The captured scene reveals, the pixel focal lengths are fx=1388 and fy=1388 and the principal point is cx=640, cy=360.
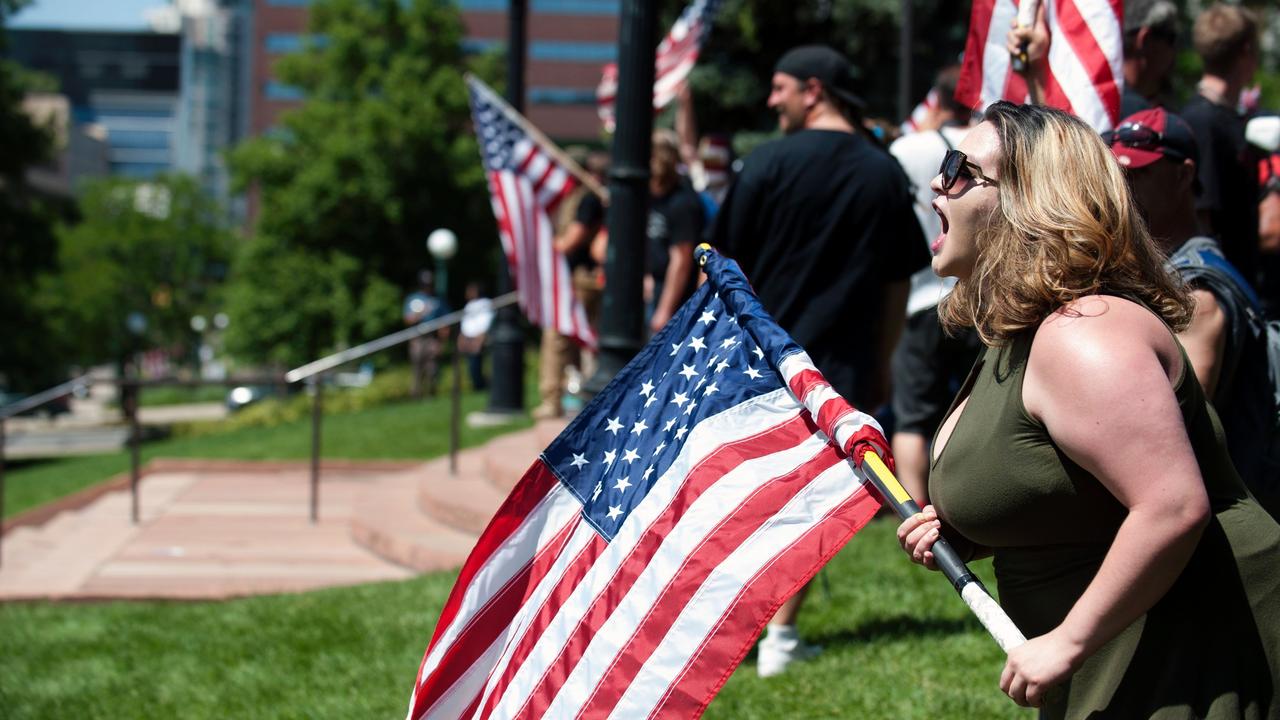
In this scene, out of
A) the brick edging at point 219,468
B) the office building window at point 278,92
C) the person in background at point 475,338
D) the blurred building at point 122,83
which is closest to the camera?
the brick edging at point 219,468

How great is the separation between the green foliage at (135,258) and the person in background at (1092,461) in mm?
69151

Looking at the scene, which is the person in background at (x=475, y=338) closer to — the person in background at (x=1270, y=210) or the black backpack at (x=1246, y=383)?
the person in background at (x=1270, y=210)

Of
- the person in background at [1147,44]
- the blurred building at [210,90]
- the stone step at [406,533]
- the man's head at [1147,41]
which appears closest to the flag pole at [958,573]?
Result: the person in background at [1147,44]

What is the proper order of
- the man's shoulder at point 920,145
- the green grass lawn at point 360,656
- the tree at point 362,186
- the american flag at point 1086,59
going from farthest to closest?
the tree at point 362,186
the man's shoulder at point 920,145
the green grass lawn at point 360,656
the american flag at point 1086,59

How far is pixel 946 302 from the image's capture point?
2.54m

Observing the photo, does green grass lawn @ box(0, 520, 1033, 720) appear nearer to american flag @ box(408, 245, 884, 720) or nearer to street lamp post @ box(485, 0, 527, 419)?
american flag @ box(408, 245, 884, 720)

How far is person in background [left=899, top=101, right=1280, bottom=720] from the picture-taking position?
206 cm

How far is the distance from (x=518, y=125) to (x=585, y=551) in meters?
7.08

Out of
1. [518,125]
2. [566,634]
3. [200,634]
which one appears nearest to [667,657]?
[566,634]

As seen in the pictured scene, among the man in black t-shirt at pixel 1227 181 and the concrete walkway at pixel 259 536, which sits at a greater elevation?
the man in black t-shirt at pixel 1227 181

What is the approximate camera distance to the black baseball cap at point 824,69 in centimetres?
488

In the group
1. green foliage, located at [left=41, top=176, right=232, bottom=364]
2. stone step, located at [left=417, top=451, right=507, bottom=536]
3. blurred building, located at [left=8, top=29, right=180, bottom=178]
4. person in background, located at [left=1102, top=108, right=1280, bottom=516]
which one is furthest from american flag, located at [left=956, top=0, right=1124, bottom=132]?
blurred building, located at [left=8, top=29, right=180, bottom=178]

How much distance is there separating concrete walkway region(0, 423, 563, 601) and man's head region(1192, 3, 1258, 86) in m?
4.45

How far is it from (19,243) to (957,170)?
38715mm
